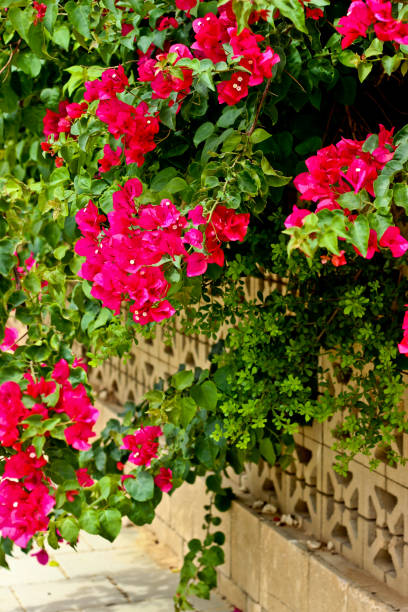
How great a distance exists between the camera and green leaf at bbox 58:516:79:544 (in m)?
2.67

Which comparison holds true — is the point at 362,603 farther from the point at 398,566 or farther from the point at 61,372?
the point at 61,372

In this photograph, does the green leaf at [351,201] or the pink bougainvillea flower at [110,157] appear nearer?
the green leaf at [351,201]

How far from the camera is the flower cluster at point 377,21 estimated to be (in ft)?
5.10

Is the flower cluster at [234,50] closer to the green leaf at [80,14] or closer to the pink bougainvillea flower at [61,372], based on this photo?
the green leaf at [80,14]

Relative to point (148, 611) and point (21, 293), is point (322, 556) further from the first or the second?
point (21, 293)

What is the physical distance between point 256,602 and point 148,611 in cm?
49

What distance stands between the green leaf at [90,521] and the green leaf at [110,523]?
2 centimetres

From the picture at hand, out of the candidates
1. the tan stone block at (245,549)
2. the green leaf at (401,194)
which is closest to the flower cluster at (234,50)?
the green leaf at (401,194)

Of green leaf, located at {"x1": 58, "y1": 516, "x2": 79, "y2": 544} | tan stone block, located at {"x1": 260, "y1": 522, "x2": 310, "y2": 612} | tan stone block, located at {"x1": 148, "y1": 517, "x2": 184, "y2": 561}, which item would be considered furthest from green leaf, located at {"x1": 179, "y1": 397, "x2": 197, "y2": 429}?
tan stone block, located at {"x1": 148, "y1": 517, "x2": 184, "y2": 561}

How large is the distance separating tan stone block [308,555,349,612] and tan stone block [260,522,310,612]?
42 millimetres

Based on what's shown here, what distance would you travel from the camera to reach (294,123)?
7.97 ft

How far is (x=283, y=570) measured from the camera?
3352 mm

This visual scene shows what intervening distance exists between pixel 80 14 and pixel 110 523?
1.47 meters

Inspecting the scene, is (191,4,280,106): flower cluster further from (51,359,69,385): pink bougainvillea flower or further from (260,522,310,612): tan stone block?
(260,522,310,612): tan stone block
